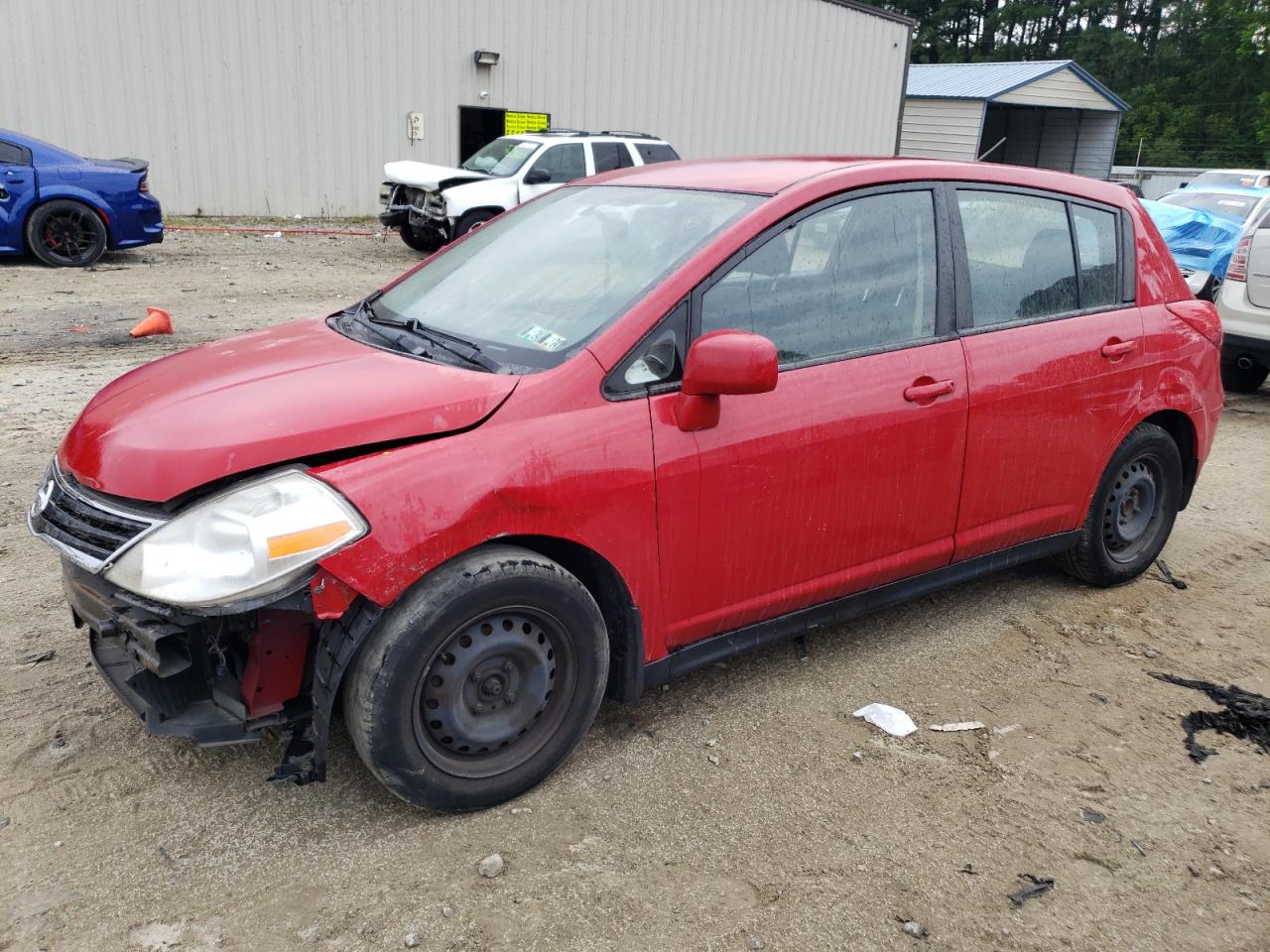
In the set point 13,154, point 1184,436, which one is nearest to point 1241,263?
point 1184,436

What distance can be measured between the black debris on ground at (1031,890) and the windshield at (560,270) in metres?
1.88

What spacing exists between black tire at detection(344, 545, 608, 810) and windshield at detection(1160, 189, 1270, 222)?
13.7 meters

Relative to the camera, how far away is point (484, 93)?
21391 mm

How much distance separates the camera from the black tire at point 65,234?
1227cm

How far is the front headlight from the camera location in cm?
253

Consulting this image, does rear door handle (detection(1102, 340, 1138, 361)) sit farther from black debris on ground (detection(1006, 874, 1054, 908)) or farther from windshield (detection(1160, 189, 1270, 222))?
windshield (detection(1160, 189, 1270, 222))

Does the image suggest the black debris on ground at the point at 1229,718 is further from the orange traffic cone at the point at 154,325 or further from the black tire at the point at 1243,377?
the orange traffic cone at the point at 154,325

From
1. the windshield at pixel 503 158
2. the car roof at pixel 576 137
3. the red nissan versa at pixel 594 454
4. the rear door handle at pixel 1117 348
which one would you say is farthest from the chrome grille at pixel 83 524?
the car roof at pixel 576 137

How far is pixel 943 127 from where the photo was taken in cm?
3516

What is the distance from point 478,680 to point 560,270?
4.55ft

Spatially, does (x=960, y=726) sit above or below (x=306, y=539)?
below

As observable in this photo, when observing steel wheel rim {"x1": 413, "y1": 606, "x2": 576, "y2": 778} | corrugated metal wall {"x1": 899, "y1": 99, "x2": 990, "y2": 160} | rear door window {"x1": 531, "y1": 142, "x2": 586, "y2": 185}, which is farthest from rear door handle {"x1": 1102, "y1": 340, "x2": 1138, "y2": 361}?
corrugated metal wall {"x1": 899, "y1": 99, "x2": 990, "y2": 160}

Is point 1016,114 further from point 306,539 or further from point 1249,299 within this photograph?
point 306,539

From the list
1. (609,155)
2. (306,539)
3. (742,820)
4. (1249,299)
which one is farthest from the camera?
(609,155)
